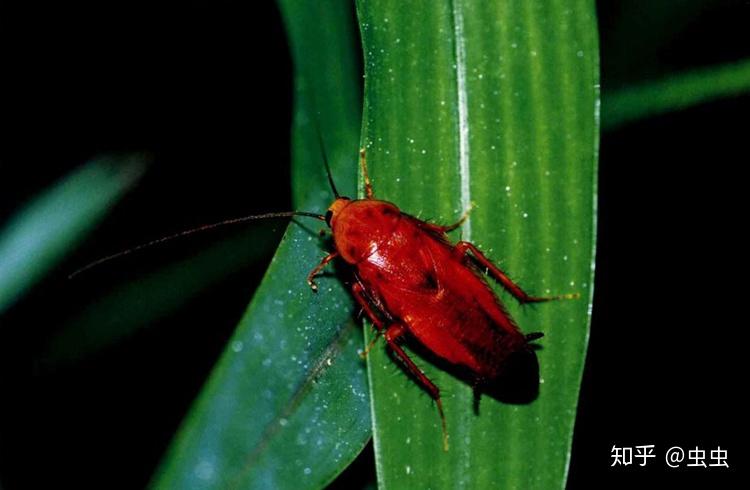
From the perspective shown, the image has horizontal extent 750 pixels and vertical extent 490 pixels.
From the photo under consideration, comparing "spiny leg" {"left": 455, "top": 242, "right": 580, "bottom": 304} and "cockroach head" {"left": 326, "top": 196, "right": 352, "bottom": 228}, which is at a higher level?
"cockroach head" {"left": 326, "top": 196, "right": 352, "bottom": 228}

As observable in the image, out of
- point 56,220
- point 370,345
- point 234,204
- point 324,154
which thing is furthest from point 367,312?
point 56,220

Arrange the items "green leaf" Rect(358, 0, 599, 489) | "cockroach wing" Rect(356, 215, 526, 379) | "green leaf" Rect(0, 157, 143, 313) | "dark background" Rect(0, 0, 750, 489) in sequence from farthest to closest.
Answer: "dark background" Rect(0, 0, 750, 489) → "green leaf" Rect(0, 157, 143, 313) → "cockroach wing" Rect(356, 215, 526, 379) → "green leaf" Rect(358, 0, 599, 489)

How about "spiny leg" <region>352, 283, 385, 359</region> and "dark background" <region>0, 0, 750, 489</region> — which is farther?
"dark background" <region>0, 0, 750, 489</region>

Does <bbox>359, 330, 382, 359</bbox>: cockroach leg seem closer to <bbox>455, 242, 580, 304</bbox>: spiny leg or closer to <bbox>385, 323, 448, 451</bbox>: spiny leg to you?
<bbox>385, 323, 448, 451</bbox>: spiny leg

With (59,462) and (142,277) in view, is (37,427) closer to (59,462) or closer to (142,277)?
(59,462)

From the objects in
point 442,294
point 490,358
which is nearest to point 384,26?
point 442,294

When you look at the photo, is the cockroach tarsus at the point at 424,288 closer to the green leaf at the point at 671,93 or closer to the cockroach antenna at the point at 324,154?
the cockroach antenna at the point at 324,154

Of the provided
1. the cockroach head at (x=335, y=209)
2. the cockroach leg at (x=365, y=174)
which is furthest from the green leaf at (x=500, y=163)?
the cockroach head at (x=335, y=209)

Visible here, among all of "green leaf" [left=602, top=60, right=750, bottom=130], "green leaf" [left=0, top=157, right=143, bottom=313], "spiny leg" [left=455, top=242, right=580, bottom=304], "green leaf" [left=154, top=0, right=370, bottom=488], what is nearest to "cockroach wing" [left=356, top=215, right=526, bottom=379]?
"spiny leg" [left=455, top=242, right=580, bottom=304]
